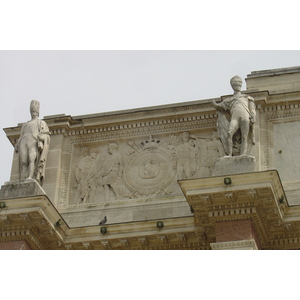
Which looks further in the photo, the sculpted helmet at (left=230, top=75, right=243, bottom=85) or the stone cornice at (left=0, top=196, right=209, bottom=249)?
the sculpted helmet at (left=230, top=75, right=243, bottom=85)

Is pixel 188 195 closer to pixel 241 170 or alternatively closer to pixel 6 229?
pixel 241 170

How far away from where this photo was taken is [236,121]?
23172 millimetres

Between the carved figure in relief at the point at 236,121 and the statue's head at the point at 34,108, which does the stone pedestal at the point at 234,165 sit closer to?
the carved figure in relief at the point at 236,121

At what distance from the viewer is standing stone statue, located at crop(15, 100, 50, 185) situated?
79.2 ft

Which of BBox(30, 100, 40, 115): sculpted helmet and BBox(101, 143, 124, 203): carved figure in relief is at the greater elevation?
BBox(30, 100, 40, 115): sculpted helmet

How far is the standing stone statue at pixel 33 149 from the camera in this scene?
79.2 feet

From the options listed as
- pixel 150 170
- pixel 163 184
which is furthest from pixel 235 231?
pixel 150 170

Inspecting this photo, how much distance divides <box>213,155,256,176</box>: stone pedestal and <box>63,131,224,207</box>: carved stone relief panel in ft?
6.48

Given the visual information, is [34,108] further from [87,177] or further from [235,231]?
[235,231]

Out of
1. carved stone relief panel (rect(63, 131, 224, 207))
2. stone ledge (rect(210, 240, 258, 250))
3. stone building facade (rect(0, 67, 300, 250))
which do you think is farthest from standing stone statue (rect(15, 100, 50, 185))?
stone ledge (rect(210, 240, 258, 250))

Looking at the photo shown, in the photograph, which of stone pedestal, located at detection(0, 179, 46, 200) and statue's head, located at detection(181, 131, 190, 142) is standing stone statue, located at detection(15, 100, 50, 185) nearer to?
stone pedestal, located at detection(0, 179, 46, 200)

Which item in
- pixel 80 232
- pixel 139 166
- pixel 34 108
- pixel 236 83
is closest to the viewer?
pixel 80 232

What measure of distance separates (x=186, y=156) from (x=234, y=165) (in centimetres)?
259

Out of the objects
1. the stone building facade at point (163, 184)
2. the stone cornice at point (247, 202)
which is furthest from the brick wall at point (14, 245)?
the stone cornice at point (247, 202)
